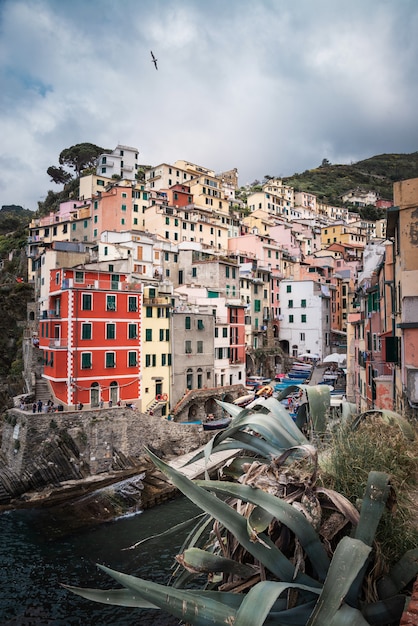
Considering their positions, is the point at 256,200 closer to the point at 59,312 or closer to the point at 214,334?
the point at 214,334

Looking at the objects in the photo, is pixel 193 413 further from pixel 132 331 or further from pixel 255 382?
pixel 255 382

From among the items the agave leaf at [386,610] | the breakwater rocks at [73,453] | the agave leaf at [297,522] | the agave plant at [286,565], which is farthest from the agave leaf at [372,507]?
the breakwater rocks at [73,453]

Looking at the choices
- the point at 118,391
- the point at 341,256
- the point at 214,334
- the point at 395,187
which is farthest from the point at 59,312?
the point at 341,256

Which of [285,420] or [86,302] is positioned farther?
[86,302]

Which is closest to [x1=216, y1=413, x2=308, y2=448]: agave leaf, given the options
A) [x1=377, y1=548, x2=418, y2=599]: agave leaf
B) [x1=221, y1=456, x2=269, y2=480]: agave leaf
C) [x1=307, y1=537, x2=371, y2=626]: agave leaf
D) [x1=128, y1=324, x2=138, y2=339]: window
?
[x1=221, y1=456, x2=269, y2=480]: agave leaf

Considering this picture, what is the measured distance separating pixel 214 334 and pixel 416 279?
27821 mm

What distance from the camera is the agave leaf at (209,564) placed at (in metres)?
4.57

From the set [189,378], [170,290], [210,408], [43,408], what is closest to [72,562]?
[43,408]

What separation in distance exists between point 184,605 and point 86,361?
30.4 meters

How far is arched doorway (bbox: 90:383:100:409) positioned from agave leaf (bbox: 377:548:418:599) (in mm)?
30613

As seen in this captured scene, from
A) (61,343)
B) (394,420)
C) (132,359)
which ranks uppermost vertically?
(61,343)

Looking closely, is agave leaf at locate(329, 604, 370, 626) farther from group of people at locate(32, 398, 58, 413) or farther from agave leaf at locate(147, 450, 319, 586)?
group of people at locate(32, 398, 58, 413)

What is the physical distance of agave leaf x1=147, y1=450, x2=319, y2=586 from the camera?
4.32m

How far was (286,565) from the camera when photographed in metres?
4.36
